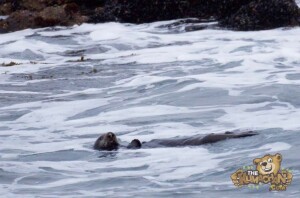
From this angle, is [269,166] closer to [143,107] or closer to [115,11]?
[143,107]

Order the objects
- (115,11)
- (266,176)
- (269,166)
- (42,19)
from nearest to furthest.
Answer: (266,176)
(269,166)
(42,19)
(115,11)

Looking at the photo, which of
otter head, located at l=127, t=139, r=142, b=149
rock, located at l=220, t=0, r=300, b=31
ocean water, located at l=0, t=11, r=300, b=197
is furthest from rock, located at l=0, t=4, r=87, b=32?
otter head, located at l=127, t=139, r=142, b=149

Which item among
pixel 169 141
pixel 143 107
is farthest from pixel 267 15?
pixel 169 141

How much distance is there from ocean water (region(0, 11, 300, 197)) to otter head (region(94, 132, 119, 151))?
0.33 ft

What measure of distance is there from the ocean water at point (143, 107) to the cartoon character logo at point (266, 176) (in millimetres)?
87

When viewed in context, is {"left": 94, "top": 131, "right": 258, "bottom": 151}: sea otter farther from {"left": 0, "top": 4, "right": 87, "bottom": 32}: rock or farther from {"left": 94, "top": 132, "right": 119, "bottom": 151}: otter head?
{"left": 0, "top": 4, "right": 87, "bottom": 32}: rock

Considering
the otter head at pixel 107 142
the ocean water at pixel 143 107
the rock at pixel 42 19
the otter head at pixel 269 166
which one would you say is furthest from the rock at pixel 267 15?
the otter head at pixel 269 166

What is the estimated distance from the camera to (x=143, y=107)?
1264cm

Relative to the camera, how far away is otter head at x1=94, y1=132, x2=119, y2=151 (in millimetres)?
9852

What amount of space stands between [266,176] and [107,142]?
313 cm

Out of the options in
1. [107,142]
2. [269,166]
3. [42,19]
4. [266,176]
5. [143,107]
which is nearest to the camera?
[266,176]

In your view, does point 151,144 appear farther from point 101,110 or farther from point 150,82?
point 150,82

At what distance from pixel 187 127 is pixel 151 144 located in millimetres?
1175

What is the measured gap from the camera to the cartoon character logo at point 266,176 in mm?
7191
